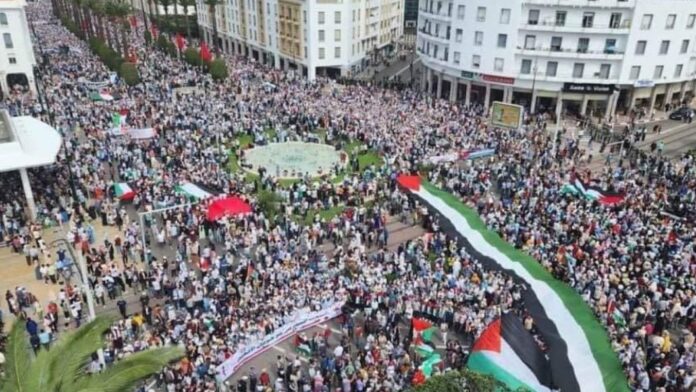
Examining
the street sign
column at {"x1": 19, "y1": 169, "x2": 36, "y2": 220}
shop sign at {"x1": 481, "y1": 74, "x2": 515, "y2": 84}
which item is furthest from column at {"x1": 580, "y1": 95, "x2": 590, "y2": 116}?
column at {"x1": 19, "y1": 169, "x2": 36, "y2": 220}

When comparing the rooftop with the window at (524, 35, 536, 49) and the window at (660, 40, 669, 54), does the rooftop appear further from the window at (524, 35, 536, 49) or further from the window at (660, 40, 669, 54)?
the window at (660, 40, 669, 54)

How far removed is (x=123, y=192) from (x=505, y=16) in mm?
A: 36748

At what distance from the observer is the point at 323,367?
1927 centimetres

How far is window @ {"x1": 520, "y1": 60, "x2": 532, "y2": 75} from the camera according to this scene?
5184 cm

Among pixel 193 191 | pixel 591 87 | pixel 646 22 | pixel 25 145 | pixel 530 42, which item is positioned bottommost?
pixel 193 191

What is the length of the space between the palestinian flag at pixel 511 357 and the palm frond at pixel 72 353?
1056 centimetres

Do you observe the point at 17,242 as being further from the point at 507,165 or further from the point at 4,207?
the point at 507,165

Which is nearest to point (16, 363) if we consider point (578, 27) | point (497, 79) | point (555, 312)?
point (555, 312)

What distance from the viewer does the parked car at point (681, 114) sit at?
5291cm

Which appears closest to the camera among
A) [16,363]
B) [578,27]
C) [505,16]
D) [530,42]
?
[16,363]

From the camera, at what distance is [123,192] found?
31.2 m

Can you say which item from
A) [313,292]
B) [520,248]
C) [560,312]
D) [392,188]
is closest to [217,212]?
[313,292]

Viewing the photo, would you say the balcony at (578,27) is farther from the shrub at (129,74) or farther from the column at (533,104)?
the shrub at (129,74)

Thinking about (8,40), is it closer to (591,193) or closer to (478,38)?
(478,38)
